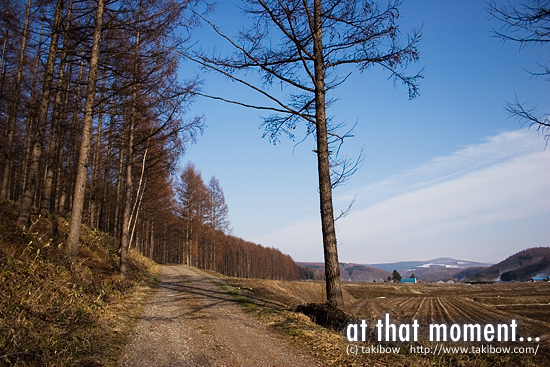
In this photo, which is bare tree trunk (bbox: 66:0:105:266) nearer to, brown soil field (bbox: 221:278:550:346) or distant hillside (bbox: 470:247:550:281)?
brown soil field (bbox: 221:278:550:346)

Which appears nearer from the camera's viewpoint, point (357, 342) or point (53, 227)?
point (357, 342)

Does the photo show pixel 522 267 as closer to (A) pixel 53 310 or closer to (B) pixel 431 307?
(B) pixel 431 307

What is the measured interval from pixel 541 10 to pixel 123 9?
9718mm

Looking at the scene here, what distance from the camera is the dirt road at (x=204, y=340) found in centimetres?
421

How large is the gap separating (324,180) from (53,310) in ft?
17.2

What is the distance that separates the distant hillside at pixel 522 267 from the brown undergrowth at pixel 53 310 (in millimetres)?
126441

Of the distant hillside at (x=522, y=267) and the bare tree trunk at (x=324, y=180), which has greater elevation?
the bare tree trunk at (x=324, y=180)

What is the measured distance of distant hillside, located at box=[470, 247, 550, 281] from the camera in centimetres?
10956

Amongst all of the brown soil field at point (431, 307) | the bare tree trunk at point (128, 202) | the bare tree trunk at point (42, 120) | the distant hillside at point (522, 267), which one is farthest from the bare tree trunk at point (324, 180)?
the distant hillside at point (522, 267)

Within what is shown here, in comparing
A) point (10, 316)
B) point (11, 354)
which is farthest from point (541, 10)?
point (10, 316)

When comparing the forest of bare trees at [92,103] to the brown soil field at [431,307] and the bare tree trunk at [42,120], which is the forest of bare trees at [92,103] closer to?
the bare tree trunk at [42,120]

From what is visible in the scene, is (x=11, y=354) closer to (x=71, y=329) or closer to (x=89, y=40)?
(x=71, y=329)

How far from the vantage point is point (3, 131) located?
2281 centimetres

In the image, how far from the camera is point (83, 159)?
28.3 feet
